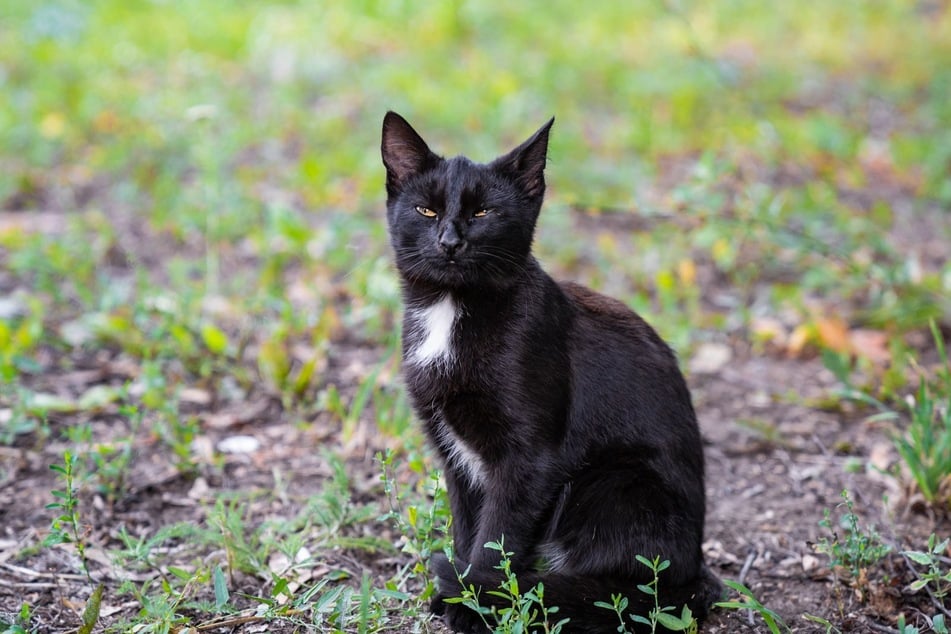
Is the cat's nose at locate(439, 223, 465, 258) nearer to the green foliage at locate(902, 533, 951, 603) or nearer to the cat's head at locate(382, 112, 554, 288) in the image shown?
the cat's head at locate(382, 112, 554, 288)

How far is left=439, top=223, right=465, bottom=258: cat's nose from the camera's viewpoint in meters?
2.55

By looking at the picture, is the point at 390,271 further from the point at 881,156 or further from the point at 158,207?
the point at 881,156

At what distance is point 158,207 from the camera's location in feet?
17.8

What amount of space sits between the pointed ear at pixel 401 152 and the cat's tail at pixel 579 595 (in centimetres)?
110

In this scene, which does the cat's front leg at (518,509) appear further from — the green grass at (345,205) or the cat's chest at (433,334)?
the cat's chest at (433,334)

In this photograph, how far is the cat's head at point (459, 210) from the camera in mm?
2600

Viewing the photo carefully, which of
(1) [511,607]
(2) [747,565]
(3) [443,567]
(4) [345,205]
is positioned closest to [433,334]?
(3) [443,567]

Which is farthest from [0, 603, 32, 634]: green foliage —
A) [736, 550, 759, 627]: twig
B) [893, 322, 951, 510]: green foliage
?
[893, 322, 951, 510]: green foliage

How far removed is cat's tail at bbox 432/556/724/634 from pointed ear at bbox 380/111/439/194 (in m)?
1.10

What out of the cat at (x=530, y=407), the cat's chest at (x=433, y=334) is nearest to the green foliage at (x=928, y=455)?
the cat at (x=530, y=407)

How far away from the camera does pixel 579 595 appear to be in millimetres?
2455

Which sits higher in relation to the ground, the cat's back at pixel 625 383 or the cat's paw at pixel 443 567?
the cat's back at pixel 625 383

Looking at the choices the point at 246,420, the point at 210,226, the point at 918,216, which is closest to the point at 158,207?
the point at 210,226

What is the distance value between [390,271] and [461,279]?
2066 millimetres
